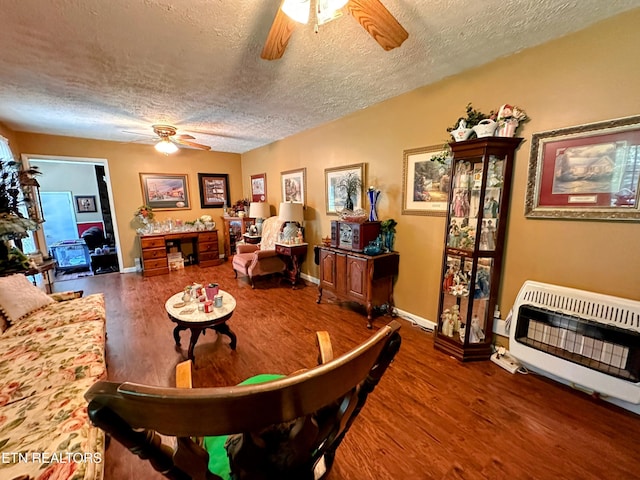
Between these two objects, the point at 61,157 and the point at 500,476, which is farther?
the point at 61,157

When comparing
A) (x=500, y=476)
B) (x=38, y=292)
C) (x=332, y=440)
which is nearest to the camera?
(x=332, y=440)

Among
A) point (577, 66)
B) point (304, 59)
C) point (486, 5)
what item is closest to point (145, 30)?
point (304, 59)

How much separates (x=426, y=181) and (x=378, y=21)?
1.70m

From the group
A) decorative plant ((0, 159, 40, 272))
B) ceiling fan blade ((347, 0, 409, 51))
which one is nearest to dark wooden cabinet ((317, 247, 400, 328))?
ceiling fan blade ((347, 0, 409, 51))

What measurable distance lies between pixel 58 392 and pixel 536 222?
10.9 ft

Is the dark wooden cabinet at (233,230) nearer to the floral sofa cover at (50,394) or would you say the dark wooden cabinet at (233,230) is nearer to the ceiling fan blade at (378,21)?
the floral sofa cover at (50,394)

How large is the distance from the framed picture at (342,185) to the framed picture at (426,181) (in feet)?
2.16

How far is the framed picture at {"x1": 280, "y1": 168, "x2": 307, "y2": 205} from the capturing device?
14.5 ft

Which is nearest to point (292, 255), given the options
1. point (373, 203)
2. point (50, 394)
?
point (373, 203)

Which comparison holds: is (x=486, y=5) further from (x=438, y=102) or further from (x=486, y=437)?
(x=486, y=437)

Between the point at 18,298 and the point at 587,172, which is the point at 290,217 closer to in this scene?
the point at 18,298

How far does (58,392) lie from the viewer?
1324 millimetres

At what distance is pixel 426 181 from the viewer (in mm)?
2705

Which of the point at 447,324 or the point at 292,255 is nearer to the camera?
the point at 447,324
